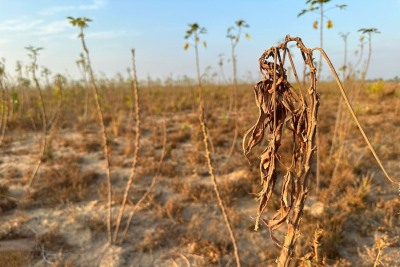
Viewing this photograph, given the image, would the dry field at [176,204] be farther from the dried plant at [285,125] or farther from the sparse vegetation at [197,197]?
the dried plant at [285,125]

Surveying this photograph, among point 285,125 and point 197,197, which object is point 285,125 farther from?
point 197,197

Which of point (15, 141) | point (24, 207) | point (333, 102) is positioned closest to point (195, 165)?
point (24, 207)

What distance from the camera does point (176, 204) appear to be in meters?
3.88

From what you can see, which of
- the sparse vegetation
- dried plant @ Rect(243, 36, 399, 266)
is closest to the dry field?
the sparse vegetation

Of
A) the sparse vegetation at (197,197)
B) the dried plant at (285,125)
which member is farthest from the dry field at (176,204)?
the dried plant at (285,125)

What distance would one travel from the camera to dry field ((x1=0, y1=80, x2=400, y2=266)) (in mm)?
3162

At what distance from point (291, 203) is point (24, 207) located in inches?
149

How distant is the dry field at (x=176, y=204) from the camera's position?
316cm

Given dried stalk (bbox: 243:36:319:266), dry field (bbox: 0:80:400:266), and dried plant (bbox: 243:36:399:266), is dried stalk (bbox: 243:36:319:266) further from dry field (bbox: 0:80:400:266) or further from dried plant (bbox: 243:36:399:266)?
dry field (bbox: 0:80:400:266)

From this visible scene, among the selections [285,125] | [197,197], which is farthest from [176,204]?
[285,125]

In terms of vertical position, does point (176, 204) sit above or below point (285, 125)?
below

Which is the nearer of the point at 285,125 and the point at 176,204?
the point at 285,125

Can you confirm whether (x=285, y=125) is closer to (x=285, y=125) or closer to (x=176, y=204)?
(x=285, y=125)

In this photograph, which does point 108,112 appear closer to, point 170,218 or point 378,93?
point 170,218
